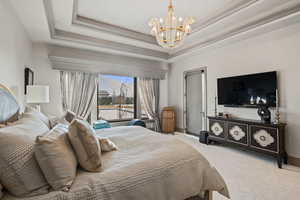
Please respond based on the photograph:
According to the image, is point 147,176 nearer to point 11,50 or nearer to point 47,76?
point 11,50

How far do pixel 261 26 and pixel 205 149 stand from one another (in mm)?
2792

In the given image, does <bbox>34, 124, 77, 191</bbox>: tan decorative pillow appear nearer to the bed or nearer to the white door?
the bed

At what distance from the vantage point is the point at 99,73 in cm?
422

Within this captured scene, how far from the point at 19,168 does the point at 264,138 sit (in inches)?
139

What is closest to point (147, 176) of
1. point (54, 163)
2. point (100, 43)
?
point (54, 163)

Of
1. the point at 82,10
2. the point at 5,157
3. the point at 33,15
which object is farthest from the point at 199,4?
the point at 5,157

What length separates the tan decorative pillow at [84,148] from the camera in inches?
46.2

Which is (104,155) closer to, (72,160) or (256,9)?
(72,160)

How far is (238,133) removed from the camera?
3.25m

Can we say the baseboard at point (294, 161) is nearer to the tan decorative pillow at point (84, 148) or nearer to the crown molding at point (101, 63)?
the tan decorative pillow at point (84, 148)

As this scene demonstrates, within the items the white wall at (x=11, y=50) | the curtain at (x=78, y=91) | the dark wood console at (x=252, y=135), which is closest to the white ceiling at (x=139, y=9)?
the white wall at (x=11, y=50)

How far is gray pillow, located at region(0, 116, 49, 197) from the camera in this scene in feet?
2.84

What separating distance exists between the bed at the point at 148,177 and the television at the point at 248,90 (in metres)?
2.40

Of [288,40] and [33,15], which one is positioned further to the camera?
[288,40]
